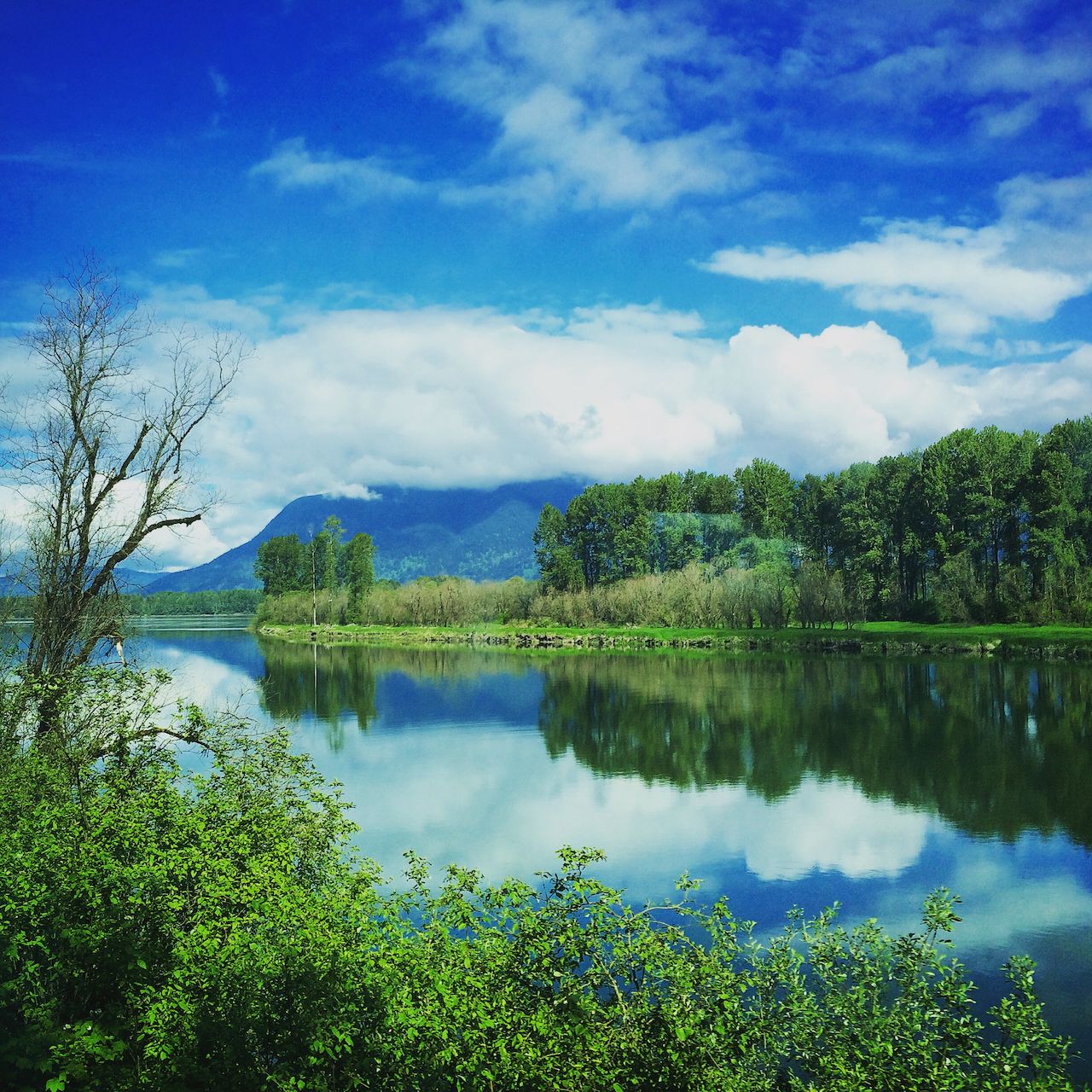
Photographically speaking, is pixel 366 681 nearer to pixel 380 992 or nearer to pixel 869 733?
pixel 869 733

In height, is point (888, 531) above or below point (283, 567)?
below

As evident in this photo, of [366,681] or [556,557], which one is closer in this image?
[366,681]

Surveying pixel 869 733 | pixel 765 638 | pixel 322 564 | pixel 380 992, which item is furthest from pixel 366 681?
pixel 322 564

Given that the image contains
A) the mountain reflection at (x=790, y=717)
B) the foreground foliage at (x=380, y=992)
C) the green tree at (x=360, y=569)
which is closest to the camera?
the foreground foliage at (x=380, y=992)

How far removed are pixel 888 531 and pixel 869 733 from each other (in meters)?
61.3

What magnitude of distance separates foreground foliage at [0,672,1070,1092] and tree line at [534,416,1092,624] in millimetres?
67815

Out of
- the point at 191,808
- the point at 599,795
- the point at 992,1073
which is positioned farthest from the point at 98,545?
the point at 992,1073

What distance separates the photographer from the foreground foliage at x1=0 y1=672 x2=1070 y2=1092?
6688mm

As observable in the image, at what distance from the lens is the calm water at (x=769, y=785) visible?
53.3ft

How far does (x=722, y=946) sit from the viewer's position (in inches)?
362

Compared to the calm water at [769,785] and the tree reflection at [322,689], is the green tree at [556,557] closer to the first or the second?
the tree reflection at [322,689]

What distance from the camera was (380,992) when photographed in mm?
6703

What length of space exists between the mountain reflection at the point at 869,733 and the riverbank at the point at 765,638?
8.94 metres

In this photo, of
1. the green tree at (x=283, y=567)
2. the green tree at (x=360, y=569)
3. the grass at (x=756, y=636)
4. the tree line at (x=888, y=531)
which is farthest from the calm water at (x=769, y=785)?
the green tree at (x=283, y=567)
